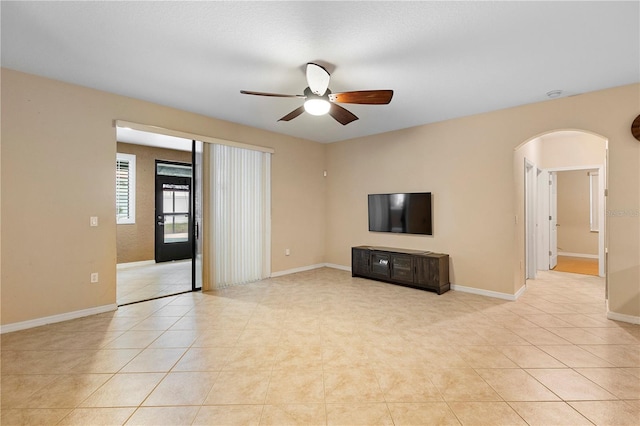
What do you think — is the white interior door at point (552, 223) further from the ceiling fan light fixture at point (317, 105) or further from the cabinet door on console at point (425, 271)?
the ceiling fan light fixture at point (317, 105)

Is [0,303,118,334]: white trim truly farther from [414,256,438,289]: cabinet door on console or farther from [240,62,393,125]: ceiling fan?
[414,256,438,289]: cabinet door on console

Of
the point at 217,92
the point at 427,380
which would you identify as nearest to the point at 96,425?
the point at 427,380

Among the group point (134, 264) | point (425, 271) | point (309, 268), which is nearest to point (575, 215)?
point (425, 271)

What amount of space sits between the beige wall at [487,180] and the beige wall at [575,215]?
3.43 m

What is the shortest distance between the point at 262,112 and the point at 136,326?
10.3ft

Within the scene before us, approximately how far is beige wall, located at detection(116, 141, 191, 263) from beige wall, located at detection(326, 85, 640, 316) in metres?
4.41

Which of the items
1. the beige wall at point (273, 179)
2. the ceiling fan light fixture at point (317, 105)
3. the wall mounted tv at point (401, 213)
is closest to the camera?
the ceiling fan light fixture at point (317, 105)

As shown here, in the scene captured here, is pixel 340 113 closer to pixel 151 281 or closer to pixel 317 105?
pixel 317 105

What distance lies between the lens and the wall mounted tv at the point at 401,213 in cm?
489

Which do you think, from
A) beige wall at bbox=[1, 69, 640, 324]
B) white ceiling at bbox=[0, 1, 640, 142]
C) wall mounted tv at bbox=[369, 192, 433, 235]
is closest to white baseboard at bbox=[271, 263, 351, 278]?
wall mounted tv at bbox=[369, 192, 433, 235]

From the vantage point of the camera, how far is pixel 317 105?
2979 millimetres

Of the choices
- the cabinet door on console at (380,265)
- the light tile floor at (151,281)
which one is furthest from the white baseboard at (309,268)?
the light tile floor at (151,281)

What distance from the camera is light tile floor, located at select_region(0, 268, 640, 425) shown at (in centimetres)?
184

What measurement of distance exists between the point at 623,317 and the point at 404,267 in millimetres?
2498
